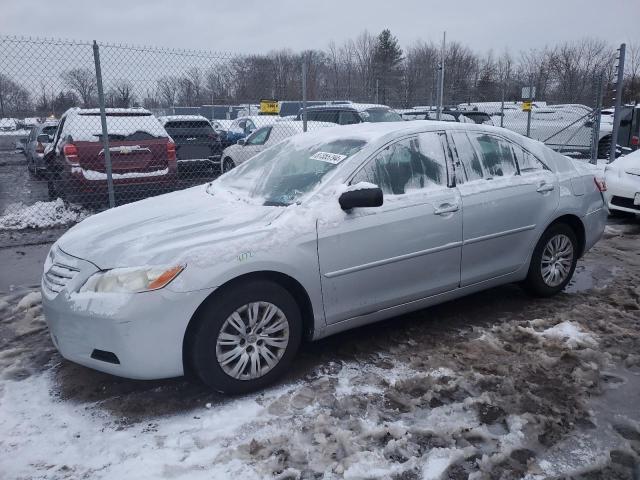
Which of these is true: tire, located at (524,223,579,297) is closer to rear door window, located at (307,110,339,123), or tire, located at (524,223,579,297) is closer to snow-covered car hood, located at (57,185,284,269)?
snow-covered car hood, located at (57,185,284,269)

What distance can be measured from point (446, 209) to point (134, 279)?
2.23 metres

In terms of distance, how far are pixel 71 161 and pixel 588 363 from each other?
23.9 feet

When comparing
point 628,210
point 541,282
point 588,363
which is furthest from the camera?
point 628,210

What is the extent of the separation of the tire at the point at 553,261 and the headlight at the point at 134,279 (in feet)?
10.2

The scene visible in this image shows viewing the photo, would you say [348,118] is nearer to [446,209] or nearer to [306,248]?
[446,209]

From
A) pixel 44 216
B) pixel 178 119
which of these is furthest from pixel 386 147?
pixel 178 119

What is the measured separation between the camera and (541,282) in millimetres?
4621

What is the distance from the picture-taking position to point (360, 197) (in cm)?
339

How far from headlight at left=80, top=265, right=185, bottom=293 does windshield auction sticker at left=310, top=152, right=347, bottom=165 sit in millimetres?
1394

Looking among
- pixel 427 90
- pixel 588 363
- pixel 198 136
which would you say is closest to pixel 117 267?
pixel 588 363

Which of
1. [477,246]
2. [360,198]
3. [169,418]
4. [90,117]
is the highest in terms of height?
[90,117]

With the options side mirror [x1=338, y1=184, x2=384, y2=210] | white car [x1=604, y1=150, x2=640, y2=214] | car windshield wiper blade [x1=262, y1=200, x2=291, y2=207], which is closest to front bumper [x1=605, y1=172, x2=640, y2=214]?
white car [x1=604, y1=150, x2=640, y2=214]

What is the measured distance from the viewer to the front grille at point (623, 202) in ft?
25.2

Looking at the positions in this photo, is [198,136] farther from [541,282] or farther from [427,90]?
[427,90]
